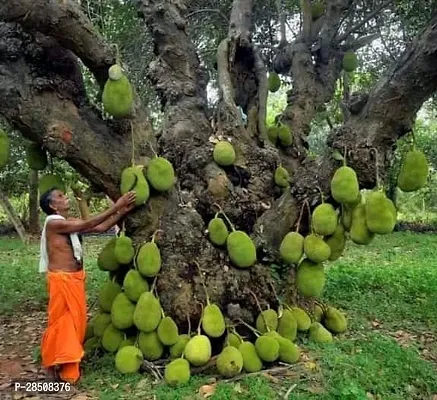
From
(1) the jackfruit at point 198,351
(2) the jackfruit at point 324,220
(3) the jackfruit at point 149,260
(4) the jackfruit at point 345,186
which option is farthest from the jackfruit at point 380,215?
(3) the jackfruit at point 149,260

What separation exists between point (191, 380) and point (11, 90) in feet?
6.22

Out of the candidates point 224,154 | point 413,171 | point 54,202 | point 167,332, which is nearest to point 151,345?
point 167,332

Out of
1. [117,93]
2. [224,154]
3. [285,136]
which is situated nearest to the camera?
[117,93]

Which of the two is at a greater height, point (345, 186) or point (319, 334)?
point (345, 186)

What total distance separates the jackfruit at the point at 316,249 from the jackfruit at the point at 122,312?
107 centimetres

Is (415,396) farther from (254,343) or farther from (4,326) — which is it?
(4,326)

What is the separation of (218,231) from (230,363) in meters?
0.83

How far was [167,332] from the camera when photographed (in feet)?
11.6

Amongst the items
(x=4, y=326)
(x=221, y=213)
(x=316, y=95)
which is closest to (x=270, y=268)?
(x=221, y=213)

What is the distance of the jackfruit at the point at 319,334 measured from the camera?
12.9ft

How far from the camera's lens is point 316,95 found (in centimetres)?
503

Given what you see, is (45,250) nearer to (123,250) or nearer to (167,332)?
(123,250)

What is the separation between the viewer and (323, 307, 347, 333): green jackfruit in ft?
13.8

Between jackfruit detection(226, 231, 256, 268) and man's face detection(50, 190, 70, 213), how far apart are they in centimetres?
102
